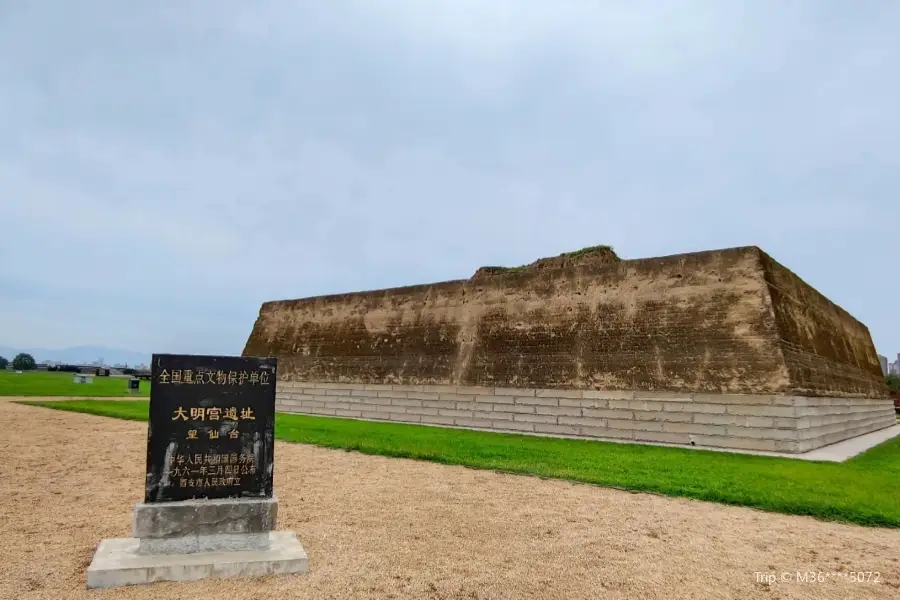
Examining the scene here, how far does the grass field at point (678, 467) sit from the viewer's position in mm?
7059

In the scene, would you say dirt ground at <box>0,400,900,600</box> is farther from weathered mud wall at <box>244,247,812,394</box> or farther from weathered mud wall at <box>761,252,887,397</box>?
weathered mud wall at <box>761,252,887,397</box>

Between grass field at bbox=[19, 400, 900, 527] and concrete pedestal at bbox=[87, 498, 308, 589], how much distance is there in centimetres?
384

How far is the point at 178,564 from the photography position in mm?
4234

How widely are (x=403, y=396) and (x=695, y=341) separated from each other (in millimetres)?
9274

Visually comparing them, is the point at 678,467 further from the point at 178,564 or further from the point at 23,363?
the point at 23,363

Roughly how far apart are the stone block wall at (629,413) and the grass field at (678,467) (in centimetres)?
107

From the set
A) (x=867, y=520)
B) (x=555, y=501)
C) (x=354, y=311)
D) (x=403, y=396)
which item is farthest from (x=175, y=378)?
(x=354, y=311)

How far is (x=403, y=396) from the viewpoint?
60.3 feet

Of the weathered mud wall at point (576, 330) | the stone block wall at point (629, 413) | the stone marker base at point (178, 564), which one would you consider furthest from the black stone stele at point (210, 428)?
the weathered mud wall at point (576, 330)

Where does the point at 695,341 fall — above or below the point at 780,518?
above

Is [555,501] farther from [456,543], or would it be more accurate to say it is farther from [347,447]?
[347,447]

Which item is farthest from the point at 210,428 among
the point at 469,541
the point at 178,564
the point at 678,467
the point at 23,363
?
the point at 23,363

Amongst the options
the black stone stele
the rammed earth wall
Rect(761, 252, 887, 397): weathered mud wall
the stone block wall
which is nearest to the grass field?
the stone block wall

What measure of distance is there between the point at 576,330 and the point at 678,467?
239 inches
